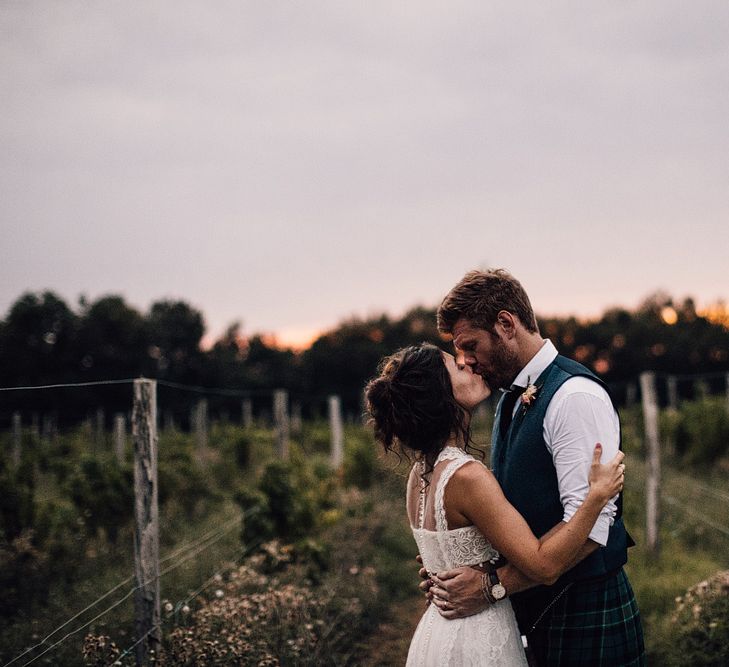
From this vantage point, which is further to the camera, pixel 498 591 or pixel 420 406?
pixel 420 406

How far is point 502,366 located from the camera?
265 cm

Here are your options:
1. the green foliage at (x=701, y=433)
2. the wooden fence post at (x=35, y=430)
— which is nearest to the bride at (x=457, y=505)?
the green foliage at (x=701, y=433)

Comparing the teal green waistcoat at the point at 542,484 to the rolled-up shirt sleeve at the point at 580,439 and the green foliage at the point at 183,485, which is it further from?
the green foliage at the point at 183,485

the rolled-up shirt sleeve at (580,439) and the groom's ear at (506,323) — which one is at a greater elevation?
the groom's ear at (506,323)

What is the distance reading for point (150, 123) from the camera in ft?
36.0

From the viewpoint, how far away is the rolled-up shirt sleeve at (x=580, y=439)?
2.24 meters

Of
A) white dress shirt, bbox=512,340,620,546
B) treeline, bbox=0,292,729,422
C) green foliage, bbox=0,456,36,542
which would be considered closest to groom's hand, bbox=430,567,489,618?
A: white dress shirt, bbox=512,340,620,546

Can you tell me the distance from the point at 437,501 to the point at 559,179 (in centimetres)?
1064

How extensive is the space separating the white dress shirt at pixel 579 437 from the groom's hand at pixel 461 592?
468mm

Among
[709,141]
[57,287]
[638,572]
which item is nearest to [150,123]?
[709,141]

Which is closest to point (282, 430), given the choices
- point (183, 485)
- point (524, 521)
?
point (183, 485)

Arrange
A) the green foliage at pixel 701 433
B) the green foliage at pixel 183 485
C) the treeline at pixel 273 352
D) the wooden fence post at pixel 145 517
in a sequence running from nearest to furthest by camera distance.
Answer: the wooden fence post at pixel 145 517 < the green foliage at pixel 183 485 < the green foliage at pixel 701 433 < the treeline at pixel 273 352

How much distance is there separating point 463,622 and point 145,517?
2536 mm

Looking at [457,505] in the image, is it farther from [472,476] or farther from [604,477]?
[604,477]
